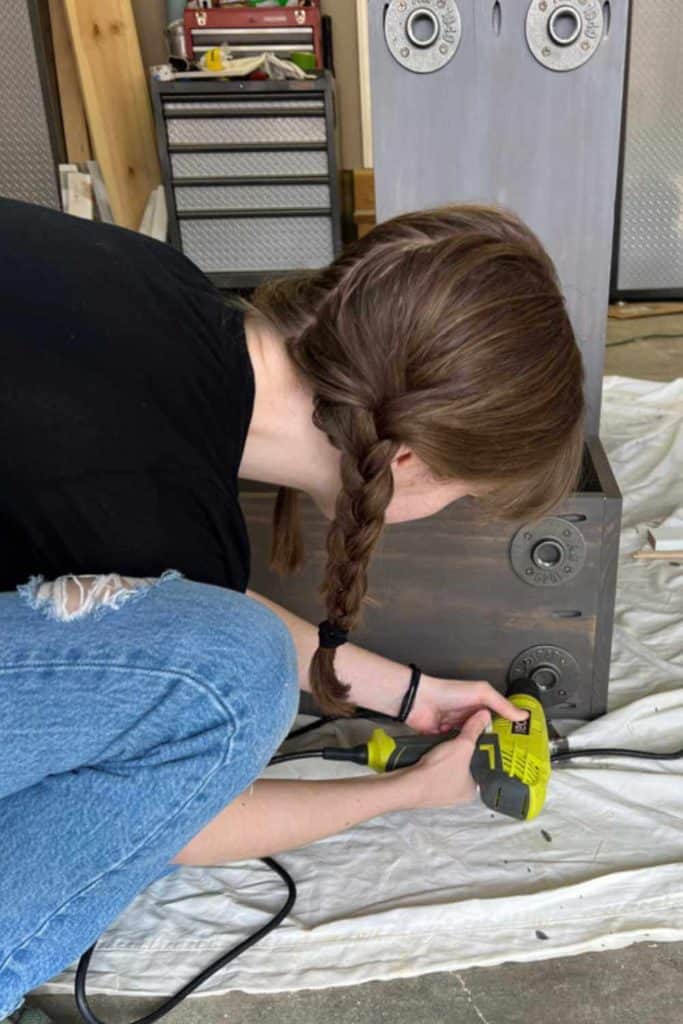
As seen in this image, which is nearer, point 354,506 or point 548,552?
point 354,506

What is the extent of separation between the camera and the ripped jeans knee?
0.66 metres

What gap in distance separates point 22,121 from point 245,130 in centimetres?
66

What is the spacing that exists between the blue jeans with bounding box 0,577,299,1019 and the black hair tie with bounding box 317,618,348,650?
169mm

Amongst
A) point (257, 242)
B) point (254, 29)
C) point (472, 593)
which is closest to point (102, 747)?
point (472, 593)

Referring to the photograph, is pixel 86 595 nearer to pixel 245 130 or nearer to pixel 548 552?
pixel 548 552

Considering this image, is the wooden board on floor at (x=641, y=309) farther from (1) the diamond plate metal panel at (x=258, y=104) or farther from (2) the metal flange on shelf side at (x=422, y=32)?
(2) the metal flange on shelf side at (x=422, y=32)

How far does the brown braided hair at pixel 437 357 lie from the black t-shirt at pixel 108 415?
89 mm

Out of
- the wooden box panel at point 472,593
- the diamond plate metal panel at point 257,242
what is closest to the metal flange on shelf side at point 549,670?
the wooden box panel at point 472,593

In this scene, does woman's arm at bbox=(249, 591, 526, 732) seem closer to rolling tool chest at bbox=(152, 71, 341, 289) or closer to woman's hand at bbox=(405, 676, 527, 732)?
woman's hand at bbox=(405, 676, 527, 732)

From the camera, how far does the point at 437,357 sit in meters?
0.69

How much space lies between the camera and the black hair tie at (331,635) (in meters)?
0.86

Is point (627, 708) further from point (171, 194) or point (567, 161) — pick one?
point (171, 194)

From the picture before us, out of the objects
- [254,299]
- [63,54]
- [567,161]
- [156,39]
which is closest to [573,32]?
[567,161]

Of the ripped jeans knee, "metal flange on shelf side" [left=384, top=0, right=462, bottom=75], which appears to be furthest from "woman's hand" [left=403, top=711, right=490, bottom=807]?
"metal flange on shelf side" [left=384, top=0, right=462, bottom=75]
